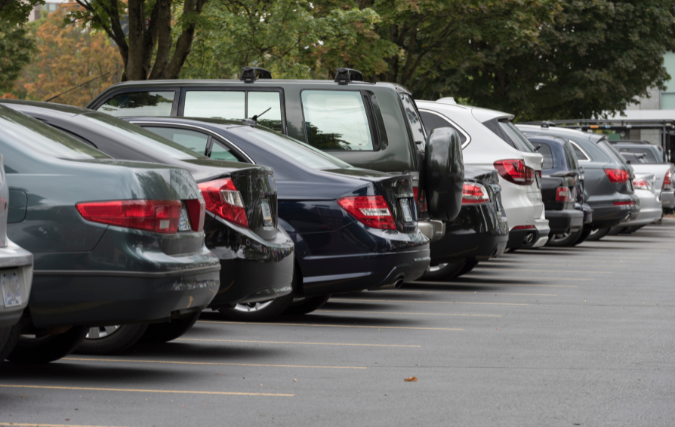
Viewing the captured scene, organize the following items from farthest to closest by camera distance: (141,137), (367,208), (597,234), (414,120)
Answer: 1. (597,234)
2. (414,120)
3. (367,208)
4. (141,137)

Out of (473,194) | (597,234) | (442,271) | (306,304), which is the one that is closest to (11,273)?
(306,304)

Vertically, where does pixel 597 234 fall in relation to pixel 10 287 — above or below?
below

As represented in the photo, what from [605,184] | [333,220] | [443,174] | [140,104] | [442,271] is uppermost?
[140,104]

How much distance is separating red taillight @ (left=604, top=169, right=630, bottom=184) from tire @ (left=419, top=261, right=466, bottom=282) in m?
6.40

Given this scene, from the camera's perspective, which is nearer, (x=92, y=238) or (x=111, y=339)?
(x=92, y=238)

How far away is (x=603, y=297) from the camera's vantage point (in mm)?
10820

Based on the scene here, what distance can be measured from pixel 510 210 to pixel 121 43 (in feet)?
26.5

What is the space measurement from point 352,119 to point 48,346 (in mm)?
4412

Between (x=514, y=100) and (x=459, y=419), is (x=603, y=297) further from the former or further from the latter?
(x=514, y=100)

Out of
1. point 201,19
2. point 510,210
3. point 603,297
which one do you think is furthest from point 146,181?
point 201,19

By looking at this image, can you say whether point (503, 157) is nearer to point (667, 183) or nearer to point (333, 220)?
point (333, 220)

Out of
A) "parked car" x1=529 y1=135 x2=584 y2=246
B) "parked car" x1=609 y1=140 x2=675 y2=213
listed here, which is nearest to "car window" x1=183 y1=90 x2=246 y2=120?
"parked car" x1=529 y1=135 x2=584 y2=246

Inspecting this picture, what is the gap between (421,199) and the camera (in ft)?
32.6

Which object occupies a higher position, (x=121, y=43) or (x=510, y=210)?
(x=121, y=43)
